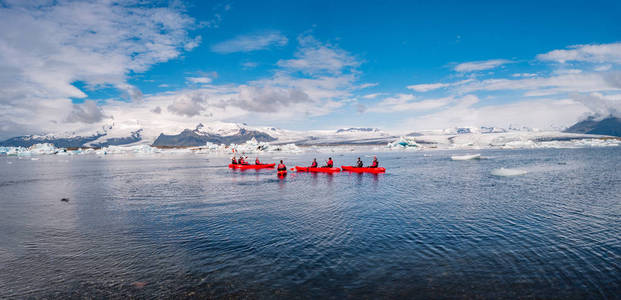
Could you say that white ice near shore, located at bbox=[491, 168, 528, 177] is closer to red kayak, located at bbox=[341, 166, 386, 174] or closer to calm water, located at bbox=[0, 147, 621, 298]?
calm water, located at bbox=[0, 147, 621, 298]

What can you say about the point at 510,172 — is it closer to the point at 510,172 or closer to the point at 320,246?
the point at 510,172

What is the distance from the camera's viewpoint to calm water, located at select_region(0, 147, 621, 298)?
30.3 ft

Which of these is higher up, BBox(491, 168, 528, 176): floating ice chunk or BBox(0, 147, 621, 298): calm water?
BBox(491, 168, 528, 176): floating ice chunk

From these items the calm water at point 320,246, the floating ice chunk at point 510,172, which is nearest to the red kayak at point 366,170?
the floating ice chunk at point 510,172

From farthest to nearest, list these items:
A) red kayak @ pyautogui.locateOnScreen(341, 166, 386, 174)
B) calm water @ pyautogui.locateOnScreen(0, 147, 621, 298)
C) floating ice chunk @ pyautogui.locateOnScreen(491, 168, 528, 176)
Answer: red kayak @ pyautogui.locateOnScreen(341, 166, 386, 174) < floating ice chunk @ pyautogui.locateOnScreen(491, 168, 528, 176) < calm water @ pyautogui.locateOnScreen(0, 147, 621, 298)

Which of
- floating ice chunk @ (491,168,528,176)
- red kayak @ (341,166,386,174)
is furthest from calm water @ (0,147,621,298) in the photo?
red kayak @ (341,166,386,174)

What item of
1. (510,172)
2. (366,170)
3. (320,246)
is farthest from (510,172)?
(320,246)

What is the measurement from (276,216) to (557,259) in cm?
1206

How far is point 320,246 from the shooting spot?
12.5m

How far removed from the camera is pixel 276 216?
17.6 metres

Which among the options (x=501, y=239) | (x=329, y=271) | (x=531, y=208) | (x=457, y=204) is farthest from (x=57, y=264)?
(x=531, y=208)

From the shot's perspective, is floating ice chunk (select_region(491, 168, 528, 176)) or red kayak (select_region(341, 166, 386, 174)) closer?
floating ice chunk (select_region(491, 168, 528, 176))

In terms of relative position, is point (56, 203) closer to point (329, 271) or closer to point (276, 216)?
point (276, 216)

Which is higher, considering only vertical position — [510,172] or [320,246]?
[510,172]
